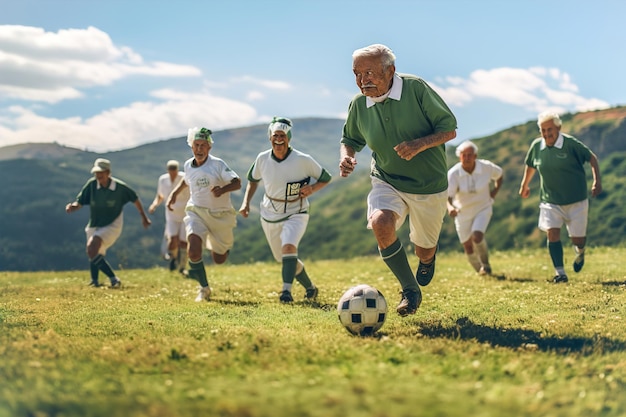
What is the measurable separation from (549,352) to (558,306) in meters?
3.73

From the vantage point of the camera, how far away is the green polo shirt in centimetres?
833

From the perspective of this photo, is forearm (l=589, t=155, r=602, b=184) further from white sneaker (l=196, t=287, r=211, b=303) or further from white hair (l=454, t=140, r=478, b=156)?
white sneaker (l=196, t=287, r=211, b=303)

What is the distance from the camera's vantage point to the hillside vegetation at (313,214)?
2141 inches

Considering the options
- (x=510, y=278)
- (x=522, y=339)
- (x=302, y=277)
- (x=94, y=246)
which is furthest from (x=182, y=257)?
(x=522, y=339)

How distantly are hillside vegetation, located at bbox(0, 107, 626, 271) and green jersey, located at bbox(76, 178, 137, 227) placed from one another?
6636 mm

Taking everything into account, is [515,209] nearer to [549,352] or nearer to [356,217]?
[356,217]

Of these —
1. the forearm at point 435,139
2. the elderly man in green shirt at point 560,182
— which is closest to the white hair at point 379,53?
the forearm at point 435,139

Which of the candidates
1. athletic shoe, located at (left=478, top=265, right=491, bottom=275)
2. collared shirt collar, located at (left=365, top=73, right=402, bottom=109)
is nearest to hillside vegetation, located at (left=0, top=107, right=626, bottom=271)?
athletic shoe, located at (left=478, top=265, right=491, bottom=275)

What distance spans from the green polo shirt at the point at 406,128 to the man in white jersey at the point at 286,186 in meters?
2.92

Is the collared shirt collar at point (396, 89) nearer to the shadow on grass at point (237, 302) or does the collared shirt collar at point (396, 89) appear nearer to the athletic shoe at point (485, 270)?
the shadow on grass at point (237, 302)

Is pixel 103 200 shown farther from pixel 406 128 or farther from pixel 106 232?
pixel 406 128

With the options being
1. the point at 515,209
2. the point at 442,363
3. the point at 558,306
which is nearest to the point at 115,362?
the point at 442,363

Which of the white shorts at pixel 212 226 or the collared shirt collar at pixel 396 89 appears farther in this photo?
the white shorts at pixel 212 226

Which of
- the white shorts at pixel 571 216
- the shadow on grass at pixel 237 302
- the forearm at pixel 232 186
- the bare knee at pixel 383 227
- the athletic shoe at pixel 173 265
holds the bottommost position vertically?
the athletic shoe at pixel 173 265
